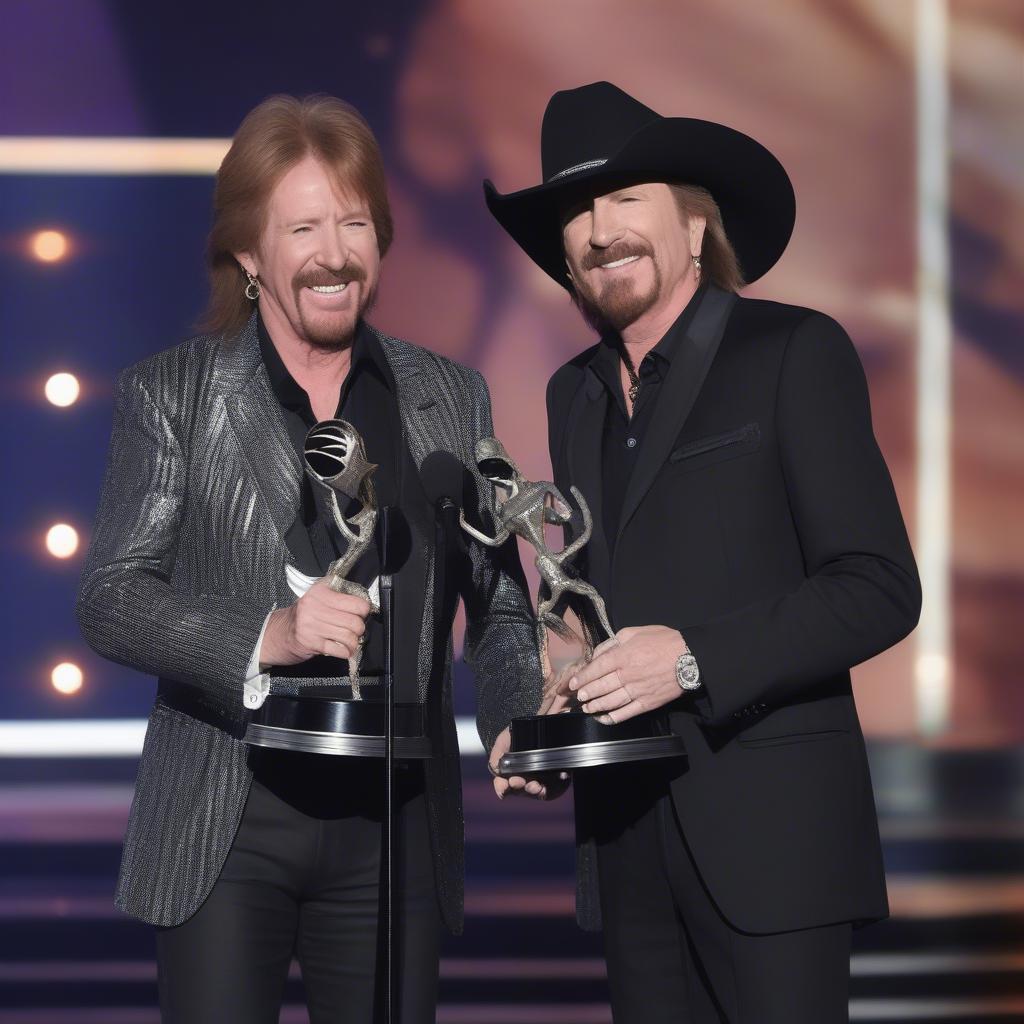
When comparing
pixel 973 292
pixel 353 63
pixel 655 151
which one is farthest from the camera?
pixel 973 292

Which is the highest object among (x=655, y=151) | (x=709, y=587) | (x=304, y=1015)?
(x=655, y=151)

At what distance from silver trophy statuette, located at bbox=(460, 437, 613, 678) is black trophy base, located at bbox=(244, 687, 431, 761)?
27 cm

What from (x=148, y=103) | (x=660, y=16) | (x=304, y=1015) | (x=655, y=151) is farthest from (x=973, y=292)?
(x=655, y=151)

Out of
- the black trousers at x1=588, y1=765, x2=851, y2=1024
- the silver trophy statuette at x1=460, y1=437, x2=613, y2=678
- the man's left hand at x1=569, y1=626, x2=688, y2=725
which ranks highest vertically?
the silver trophy statuette at x1=460, y1=437, x2=613, y2=678

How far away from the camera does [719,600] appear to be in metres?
2.16

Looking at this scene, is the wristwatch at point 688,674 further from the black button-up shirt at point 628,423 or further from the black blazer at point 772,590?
the black button-up shirt at point 628,423

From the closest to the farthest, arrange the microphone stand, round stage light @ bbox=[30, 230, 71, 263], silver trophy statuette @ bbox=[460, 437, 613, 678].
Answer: the microphone stand, silver trophy statuette @ bbox=[460, 437, 613, 678], round stage light @ bbox=[30, 230, 71, 263]

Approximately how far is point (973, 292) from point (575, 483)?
4.56 meters

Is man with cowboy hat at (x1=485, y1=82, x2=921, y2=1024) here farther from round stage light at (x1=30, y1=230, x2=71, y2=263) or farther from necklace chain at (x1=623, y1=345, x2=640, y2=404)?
round stage light at (x1=30, y1=230, x2=71, y2=263)

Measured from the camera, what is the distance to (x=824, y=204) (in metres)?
6.31

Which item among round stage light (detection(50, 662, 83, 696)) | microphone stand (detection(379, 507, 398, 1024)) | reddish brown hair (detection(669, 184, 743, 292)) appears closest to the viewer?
microphone stand (detection(379, 507, 398, 1024))

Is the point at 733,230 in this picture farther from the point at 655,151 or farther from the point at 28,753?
the point at 28,753

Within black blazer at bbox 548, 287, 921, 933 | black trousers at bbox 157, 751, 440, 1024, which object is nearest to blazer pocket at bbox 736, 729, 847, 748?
black blazer at bbox 548, 287, 921, 933

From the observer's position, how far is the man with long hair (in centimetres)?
212
